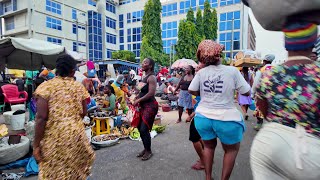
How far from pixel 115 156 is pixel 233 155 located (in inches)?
97.0

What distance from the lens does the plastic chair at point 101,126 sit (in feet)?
18.1

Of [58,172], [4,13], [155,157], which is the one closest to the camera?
[58,172]

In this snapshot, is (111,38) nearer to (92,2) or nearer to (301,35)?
(92,2)

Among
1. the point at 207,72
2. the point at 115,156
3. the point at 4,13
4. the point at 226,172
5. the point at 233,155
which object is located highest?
the point at 4,13

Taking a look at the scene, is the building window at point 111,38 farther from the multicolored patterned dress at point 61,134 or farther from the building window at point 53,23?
the multicolored patterned dress at point 61,134

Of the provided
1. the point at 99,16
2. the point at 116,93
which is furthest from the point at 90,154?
the point at 99,16

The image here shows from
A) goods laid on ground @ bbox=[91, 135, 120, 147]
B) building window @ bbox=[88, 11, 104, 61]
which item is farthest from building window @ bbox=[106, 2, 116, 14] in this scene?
goods laid on ground @ bbox=[91, 135, 120, 147]

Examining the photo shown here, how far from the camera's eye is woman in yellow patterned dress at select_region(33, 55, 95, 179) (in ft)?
7.07

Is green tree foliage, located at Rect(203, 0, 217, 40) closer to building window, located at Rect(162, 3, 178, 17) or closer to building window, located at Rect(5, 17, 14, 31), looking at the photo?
building window, located at Rect(162, 3, 178, 17)

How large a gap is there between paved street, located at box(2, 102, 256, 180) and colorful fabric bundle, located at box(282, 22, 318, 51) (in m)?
2.51

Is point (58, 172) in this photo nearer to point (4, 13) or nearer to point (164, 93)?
point (164, 93)

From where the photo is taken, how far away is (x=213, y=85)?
2.73 metres

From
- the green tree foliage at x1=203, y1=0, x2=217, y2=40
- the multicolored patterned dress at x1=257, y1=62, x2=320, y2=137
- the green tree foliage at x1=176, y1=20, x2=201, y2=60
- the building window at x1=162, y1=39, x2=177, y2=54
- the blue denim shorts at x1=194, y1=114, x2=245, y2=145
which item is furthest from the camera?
the building window at x1=162, y1=39, x2=177, y2=54

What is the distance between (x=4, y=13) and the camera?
121 ft
